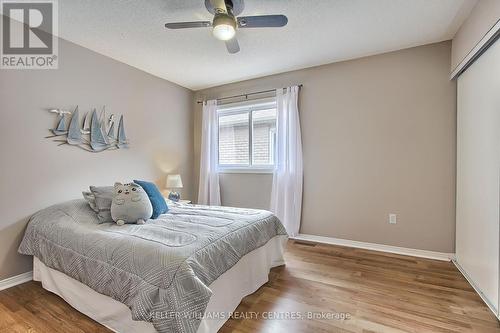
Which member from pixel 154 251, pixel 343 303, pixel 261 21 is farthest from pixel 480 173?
pixel 154 251

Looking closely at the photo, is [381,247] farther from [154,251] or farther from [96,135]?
[96,135]

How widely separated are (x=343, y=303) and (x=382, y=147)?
6.57 ft

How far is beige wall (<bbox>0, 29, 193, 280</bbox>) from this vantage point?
2.31 meters

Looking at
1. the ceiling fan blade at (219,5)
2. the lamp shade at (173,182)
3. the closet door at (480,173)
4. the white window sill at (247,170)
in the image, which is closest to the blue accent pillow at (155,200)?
the lamp shade at (173,182)

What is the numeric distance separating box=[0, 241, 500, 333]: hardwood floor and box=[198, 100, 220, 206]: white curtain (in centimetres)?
203

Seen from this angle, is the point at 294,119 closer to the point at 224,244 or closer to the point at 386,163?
the point at 386,163

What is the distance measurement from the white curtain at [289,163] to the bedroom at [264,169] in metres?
0.02

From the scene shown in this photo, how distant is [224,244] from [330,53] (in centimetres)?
269

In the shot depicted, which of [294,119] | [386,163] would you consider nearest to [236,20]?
[294,119]

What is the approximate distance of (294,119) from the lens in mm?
3627

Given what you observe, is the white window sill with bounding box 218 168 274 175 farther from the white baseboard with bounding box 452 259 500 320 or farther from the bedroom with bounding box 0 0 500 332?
the white baseboard with bounding box 452 259 500 320

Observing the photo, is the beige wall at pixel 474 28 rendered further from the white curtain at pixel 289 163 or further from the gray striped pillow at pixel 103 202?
the gray striped pillow at pixel 103 202

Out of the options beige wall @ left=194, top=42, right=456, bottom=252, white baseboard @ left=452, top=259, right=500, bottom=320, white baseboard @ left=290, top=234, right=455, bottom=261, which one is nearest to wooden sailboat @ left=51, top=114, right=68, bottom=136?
beige wall @ left=194, top=42, right=456, bottom=252

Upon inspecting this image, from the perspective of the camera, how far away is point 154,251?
1.54 meters
